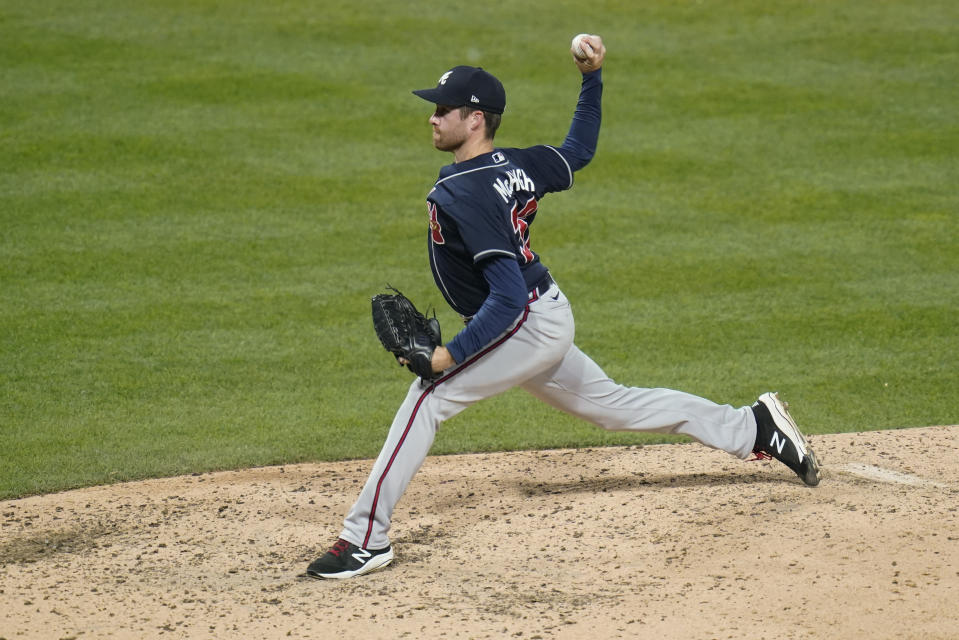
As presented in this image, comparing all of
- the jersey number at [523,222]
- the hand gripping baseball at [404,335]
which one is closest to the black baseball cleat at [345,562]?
the hand gripping baseball at [404,335]

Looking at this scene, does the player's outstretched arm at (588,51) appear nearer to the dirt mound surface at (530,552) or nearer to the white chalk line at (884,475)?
the dirt mound surface at (530,552)

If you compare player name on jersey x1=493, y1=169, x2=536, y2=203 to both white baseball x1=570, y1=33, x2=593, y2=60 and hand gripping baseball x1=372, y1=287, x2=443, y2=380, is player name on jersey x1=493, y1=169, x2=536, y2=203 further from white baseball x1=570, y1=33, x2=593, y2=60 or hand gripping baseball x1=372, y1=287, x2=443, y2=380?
white baseball x1=570, y1=33, x2=593, y2=60

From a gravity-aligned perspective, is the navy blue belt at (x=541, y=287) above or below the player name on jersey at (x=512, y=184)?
below

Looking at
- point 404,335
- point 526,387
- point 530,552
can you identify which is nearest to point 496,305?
point 404,335

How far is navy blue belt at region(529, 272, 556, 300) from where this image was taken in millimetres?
4379

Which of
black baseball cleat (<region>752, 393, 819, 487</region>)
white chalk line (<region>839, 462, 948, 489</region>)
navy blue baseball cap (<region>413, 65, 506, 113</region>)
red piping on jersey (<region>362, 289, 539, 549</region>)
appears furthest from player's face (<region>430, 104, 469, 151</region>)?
white chalk line (<region>839, 462, 948, 489</region>)

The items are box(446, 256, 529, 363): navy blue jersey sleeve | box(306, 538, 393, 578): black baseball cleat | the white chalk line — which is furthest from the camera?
the white chalk line

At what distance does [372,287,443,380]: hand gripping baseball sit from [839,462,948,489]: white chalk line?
6.49 feet

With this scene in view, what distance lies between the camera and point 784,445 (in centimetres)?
477

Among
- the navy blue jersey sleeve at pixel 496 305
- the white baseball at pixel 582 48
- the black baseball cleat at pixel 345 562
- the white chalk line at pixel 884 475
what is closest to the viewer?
the navy blue jersey sleeve at pixel 496 305

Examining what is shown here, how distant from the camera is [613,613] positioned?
3.85m

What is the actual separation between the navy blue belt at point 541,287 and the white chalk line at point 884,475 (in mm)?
1617

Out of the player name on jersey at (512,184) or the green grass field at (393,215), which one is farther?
the green grass field at (393,215)

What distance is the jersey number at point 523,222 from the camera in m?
4.28
